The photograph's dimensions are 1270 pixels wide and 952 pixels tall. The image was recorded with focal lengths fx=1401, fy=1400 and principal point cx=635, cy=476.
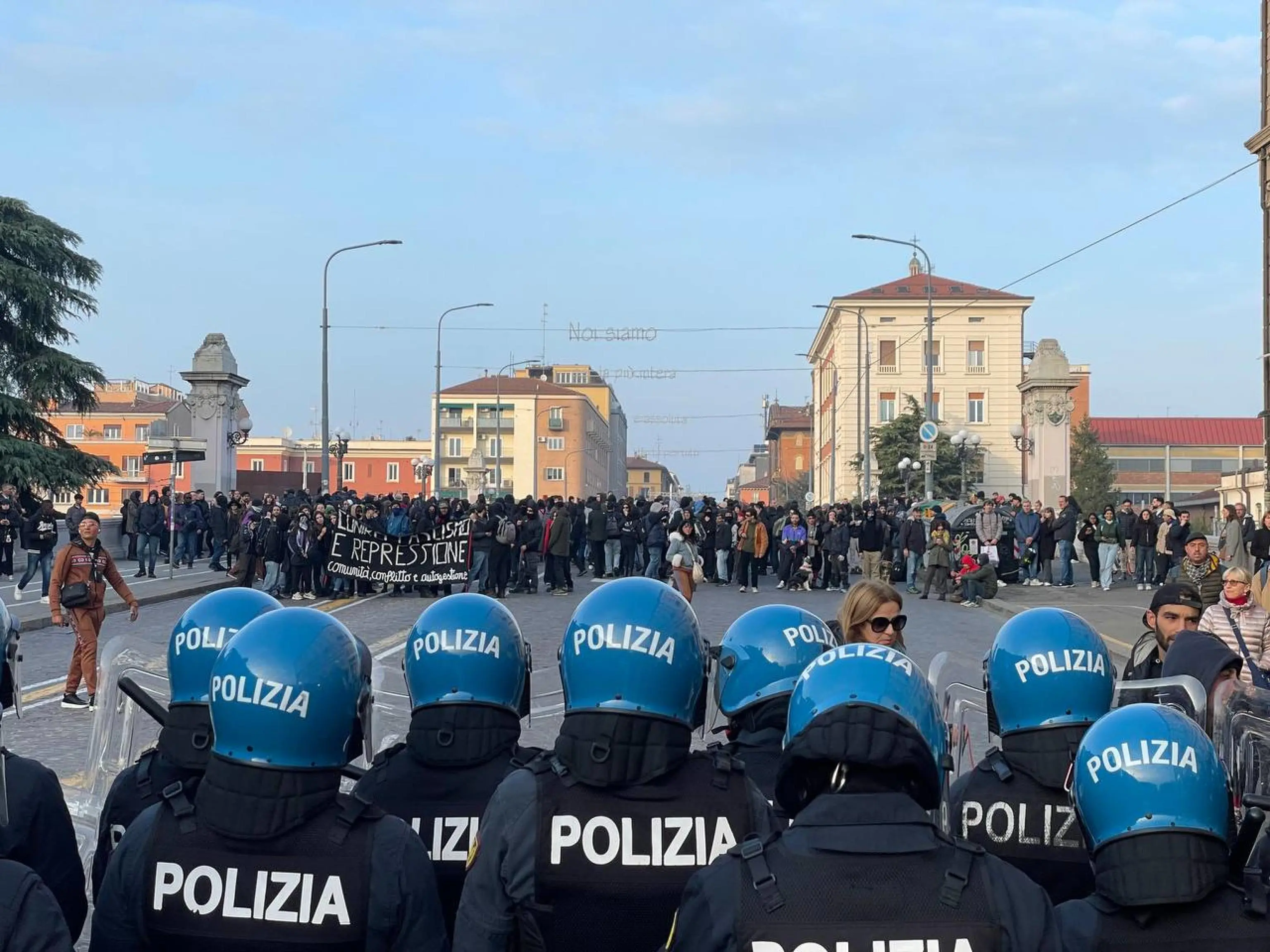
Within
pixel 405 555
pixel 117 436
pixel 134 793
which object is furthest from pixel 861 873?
pixel 117 436

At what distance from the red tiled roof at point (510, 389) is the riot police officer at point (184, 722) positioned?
11926 centimetres

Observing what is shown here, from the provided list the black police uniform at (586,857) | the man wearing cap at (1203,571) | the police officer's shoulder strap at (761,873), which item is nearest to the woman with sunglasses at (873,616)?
the black police uniform at (586,857)

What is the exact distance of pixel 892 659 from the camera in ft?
8.62

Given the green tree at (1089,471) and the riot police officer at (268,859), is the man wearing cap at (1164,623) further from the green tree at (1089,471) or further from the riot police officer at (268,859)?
the green tree at (1089,471)

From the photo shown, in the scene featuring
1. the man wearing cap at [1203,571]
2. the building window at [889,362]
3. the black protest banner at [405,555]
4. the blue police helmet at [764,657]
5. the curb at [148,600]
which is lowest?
the curb at [148,600]

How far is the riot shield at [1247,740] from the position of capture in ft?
16.7

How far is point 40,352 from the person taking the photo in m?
36.3

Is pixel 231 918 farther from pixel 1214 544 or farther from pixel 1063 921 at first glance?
pixel 1214 544

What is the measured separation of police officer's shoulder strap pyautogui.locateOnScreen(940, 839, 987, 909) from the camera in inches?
90.0

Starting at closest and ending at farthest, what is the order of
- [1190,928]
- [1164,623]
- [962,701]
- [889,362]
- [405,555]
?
[1190,928] < [962,701] < [1164,623] < [405,555] < [889,362]

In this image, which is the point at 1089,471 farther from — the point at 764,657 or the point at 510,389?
the point at 764,657

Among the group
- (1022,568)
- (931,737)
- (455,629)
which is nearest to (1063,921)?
(931,737)

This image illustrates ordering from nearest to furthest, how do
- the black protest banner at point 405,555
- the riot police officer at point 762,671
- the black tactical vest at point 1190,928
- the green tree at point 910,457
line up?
the black tactical vest at point 1190,928
the riot police officer at point 762,671
the black protest banner at point 405,555
the green tree at point 910,457

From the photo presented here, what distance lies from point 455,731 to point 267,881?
47.6 inches
